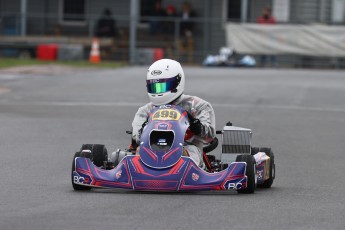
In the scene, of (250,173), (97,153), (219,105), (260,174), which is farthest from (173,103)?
(219,105)

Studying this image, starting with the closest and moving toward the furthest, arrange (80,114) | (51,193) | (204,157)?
(51,193), (204,157), (80,114)

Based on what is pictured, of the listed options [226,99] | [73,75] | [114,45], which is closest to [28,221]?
[226,99]

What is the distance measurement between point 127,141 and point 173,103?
4694 millimetres

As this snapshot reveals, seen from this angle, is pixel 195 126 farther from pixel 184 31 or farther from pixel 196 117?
pixel 184 31

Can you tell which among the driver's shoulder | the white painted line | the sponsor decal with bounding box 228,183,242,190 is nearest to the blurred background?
the white painted line

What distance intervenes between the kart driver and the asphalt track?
2.49ft

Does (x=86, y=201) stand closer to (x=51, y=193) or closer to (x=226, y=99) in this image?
(x=51, y=193)

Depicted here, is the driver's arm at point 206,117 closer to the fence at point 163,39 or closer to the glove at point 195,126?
the glove at point 195,126

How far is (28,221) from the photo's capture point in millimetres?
7645

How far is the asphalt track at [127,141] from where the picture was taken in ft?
26.1

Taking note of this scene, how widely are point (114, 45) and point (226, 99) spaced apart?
17.2 metres

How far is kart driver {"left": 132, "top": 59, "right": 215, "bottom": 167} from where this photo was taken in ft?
32.9

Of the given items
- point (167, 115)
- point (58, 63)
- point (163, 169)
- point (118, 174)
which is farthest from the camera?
point (58, 63)

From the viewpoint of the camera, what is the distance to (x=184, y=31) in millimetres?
39344
